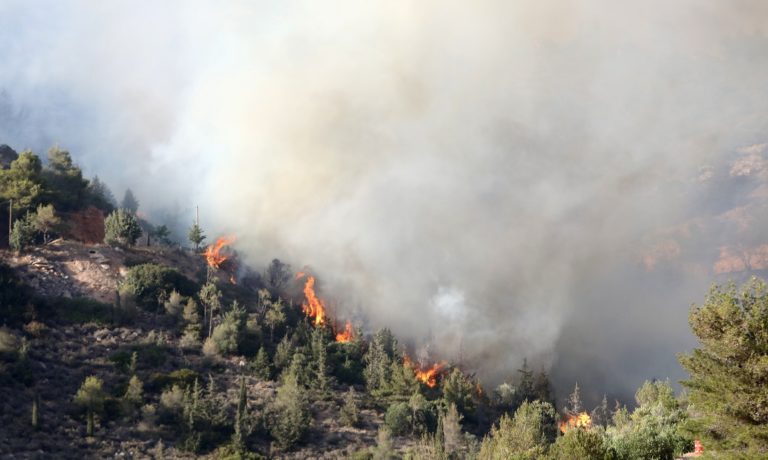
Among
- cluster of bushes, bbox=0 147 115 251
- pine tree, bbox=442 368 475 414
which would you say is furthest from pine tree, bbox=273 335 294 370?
cluster of bushes, bbox=0 147 115 251

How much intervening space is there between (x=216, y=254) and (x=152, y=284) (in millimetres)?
27348

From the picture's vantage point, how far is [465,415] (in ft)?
290

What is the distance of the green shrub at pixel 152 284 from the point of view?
3487 inches

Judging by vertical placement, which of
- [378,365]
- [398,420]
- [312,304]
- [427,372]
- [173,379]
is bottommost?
[398,420]

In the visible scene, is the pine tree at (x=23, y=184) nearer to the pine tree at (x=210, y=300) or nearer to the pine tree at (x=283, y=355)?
the pine tree at (x=210, y=300)

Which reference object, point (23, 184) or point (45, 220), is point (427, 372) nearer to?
point (45, 220)

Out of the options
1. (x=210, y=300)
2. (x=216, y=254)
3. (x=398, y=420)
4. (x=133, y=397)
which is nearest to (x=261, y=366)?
(x=210, y=300)

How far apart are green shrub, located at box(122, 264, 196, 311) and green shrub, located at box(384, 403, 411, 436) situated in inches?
1346

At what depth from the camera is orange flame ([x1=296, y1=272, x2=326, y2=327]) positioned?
109 meters

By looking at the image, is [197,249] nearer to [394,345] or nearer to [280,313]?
[280,313]

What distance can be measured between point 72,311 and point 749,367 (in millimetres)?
74803

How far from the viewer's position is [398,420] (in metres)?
76.9

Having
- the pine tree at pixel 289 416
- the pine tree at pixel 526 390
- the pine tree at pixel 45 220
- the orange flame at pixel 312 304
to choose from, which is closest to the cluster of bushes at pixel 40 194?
the pine tree at pixel 45 220

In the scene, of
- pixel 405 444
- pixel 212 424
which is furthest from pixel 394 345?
pixel 212 424
